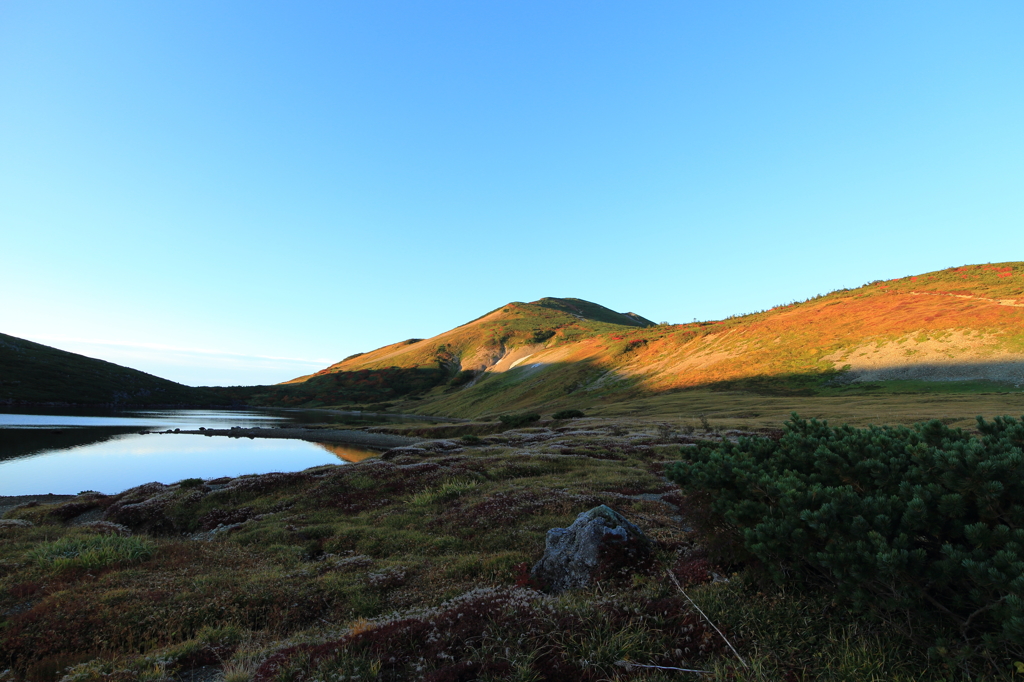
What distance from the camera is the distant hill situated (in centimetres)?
15225

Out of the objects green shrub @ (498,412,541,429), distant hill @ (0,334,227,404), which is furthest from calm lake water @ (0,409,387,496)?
distant hill @ (0,334,227,404)

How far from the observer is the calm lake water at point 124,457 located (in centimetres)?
4169

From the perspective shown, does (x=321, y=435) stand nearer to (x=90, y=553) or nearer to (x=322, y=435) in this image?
(x=322, y=435)

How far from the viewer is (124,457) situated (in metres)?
55.2

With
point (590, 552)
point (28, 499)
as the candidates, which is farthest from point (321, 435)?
point (590, 552)

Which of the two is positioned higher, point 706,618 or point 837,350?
point 837,350

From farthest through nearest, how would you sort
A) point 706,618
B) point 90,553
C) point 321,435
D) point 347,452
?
point 321,435 → point 347,452 → point 90,553 → point 706,618

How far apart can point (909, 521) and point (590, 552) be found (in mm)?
6263

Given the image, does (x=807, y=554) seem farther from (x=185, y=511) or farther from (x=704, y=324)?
(x=704, y=324)

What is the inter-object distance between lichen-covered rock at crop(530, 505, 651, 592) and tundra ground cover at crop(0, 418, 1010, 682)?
1.72ft

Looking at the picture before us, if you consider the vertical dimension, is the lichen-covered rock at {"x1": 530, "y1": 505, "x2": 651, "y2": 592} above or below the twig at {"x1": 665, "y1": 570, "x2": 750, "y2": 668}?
below

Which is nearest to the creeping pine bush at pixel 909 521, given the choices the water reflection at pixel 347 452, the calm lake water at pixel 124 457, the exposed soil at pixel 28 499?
the exposed soil at pixel 28 499

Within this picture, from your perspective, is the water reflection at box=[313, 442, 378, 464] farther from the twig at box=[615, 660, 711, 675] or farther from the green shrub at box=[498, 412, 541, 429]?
the twig at box=[615, 660, 711, 675]

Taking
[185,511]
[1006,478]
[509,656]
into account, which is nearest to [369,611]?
[509,656]
